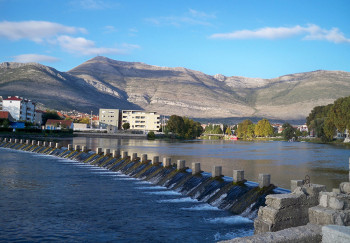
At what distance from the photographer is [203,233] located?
716 inches

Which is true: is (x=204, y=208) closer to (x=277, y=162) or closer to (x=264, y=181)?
(x=264, y=181)

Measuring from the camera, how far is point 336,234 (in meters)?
9.62

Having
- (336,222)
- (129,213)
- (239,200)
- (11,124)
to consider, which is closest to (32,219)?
(129,213)

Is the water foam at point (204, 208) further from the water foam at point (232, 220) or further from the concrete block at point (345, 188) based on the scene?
the concrete block at point (345, 188)

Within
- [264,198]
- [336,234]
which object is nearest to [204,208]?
[264,198]

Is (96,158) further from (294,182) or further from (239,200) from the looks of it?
(294,182)

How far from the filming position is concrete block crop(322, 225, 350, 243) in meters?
9.34

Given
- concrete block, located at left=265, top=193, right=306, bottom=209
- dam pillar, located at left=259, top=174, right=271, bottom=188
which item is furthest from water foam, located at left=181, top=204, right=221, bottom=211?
concrete block, located at left=265, top=193, right=306, bottom=209

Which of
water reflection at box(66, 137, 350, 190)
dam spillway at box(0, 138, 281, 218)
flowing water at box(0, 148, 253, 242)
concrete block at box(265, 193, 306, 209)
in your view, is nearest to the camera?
concrete block at box(265, 193, 306, 209)

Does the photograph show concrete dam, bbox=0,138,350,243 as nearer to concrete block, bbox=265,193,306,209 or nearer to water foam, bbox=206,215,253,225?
concrete block, bbox=265,193,306,209

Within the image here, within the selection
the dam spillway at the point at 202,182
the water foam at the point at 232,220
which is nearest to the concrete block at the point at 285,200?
the water foam at the point at 232,220

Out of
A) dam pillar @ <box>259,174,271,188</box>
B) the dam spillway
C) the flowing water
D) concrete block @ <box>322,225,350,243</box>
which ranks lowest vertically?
the flowing water

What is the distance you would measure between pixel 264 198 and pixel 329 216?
10.2 meters

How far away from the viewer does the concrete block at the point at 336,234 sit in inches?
368
